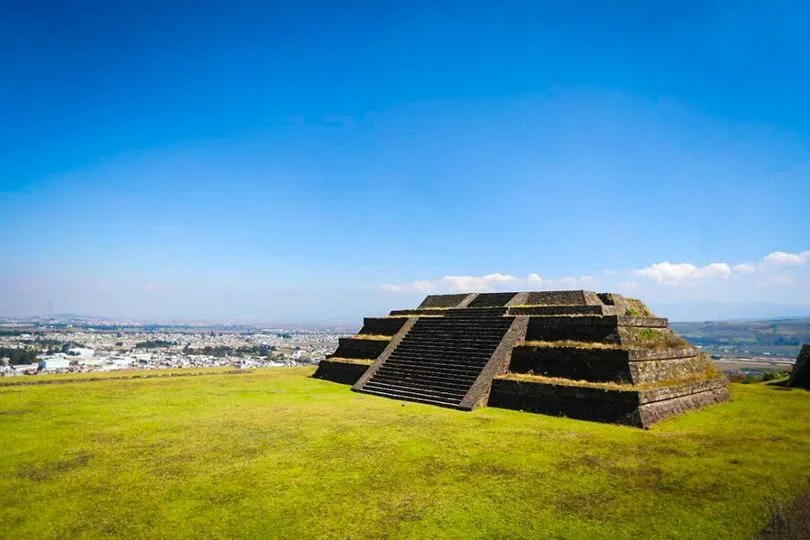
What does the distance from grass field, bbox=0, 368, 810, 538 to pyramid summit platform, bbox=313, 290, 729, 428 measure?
92cm

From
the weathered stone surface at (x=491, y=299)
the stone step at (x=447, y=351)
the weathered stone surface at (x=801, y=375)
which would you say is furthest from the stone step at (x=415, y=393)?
the weathered stone surface at (x=801, y=375)

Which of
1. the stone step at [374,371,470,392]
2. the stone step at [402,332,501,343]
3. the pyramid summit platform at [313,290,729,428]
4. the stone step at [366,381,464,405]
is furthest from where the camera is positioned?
the stone step at [402,332,501,343]

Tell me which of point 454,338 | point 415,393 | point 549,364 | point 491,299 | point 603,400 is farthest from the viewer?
point 491,299

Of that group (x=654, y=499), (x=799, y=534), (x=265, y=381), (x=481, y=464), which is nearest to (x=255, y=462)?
(x=481, y=464)

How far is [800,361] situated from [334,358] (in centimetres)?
2314

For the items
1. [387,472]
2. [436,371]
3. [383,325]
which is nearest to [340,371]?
[383,325]

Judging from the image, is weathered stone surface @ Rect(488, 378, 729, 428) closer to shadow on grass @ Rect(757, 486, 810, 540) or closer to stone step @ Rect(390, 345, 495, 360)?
stone step @ Rect(390, 345, 495, 360)

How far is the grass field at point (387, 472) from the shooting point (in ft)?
23.2

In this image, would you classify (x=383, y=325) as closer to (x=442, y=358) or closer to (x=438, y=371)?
(x=442, y=358)

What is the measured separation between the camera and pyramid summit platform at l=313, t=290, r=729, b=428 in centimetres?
1499

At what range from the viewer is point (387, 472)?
30.7ft

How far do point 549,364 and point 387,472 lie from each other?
10.3 metres

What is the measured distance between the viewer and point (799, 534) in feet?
21.7

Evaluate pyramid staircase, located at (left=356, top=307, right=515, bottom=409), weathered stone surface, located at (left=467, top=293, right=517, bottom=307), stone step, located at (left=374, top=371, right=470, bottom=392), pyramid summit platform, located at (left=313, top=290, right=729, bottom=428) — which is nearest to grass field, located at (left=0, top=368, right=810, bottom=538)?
pyramid summit platform, located at (left=313, top=290, right=729, bottom=428)
